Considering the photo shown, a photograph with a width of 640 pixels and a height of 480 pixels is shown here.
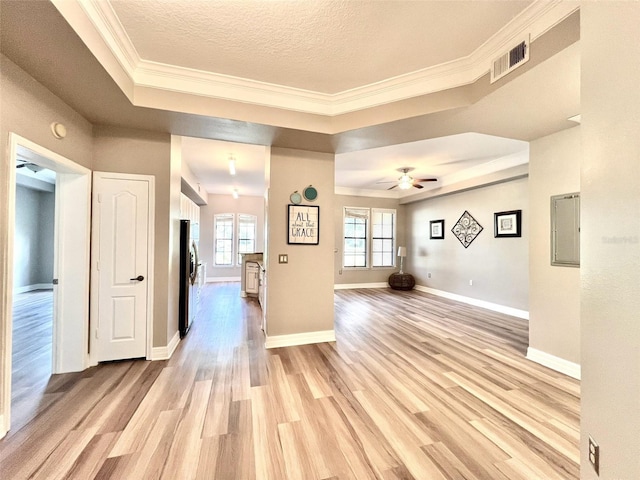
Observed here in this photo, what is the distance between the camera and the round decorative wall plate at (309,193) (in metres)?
3.56

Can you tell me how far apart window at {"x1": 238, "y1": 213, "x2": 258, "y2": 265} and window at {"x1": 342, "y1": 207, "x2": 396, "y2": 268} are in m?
3.57

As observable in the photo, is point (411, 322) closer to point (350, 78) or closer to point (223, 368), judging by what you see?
point (223, 368)

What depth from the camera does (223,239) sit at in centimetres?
907

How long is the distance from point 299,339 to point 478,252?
453 centimetres

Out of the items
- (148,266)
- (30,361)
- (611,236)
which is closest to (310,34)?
(611,236)

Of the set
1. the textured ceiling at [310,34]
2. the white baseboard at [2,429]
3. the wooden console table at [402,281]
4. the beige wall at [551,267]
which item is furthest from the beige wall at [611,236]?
the wooden console table at [402,281]

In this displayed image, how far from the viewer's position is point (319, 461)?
63.6 inches

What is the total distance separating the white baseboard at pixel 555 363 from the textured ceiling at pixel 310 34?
3.21 m

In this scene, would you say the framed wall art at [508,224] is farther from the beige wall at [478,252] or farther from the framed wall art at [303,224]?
the framed wall art at [303,224]

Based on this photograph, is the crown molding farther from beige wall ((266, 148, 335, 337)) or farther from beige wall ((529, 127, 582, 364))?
beige wall ((529, 127, 582, 364))

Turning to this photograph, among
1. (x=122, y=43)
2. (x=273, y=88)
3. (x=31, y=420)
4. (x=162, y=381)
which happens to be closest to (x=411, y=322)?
(x=162, y=381)

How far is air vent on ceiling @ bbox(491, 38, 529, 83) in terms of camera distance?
1.86 m

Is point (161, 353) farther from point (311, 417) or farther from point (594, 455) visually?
point (594, 455)

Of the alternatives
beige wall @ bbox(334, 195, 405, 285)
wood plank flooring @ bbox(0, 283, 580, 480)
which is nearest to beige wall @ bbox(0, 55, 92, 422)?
wood plank flooring @ bbox(0, 283, 580, 480)
